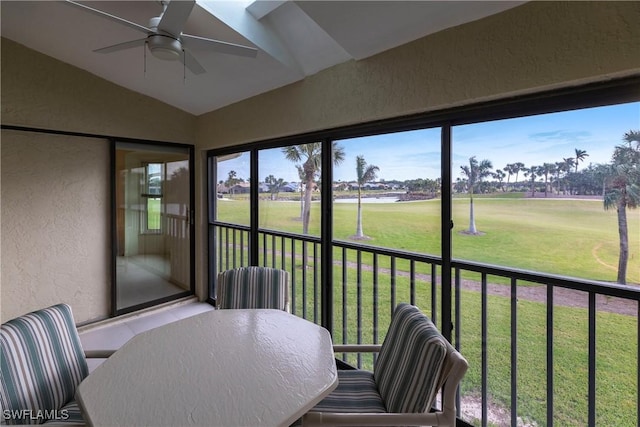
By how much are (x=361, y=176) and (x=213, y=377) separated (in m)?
1.76

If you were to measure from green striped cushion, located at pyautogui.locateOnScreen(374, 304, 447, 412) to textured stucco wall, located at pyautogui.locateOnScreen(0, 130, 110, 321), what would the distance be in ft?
10.5

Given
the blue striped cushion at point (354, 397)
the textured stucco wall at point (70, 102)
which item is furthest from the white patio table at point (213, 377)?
the textured stucco wall at point (70, 102)

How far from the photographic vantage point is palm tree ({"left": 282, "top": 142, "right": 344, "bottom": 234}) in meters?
2.86

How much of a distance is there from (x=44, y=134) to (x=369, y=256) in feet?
10.6

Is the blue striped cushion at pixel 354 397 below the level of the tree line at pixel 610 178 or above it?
below

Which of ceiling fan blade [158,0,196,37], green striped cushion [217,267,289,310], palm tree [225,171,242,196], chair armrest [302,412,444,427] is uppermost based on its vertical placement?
ceiling fan blade [158,0,196,37]

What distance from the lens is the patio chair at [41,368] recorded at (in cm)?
126

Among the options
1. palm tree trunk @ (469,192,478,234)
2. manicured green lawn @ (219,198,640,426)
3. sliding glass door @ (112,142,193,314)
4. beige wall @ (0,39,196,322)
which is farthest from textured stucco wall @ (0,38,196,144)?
palm tree trunk @ (469,192,478,234)

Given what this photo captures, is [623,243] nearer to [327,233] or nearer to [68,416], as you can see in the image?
[327,233]

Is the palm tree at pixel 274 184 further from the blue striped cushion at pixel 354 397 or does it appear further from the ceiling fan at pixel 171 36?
the blue striped cushion at pixel 354 397

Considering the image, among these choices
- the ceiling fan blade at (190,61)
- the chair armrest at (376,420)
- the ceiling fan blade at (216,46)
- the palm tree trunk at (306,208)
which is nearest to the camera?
the chair armrest at (376,420)

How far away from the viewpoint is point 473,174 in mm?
1949

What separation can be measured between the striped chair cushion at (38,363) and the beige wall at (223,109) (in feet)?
6.58

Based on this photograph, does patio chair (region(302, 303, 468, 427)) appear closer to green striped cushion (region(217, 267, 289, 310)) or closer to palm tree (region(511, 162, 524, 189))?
green striped cushion (region(217, 267, 289, 310))
